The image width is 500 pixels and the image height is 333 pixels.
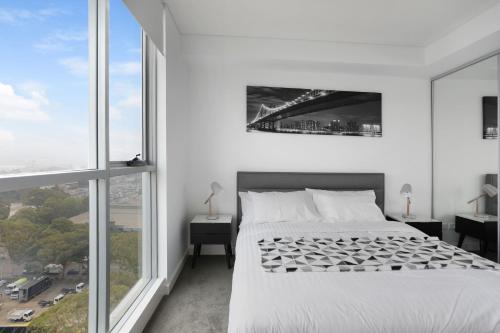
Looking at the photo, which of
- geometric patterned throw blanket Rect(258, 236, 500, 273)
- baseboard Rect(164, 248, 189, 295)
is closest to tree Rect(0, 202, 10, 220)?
geometric patterned throw blanket Rect(258, 236, 500, 273)

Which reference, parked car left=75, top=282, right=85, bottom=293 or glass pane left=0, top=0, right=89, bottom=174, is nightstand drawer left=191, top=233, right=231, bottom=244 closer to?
parked car left=75, top=282, right=85, bottom=293

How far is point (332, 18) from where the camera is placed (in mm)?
2582

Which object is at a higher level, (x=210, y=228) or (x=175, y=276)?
(x=210, y=228)

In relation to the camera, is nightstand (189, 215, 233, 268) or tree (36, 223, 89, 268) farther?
nightstand (189, 215, 233, 268)

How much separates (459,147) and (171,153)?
132 inches

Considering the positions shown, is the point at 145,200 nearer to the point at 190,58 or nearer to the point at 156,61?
the point at 156,61

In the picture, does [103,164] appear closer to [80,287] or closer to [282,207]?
[80,287]

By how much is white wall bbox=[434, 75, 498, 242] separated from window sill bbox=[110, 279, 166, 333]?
3437 millimetres

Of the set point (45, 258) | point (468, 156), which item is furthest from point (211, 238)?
point (468, 156)

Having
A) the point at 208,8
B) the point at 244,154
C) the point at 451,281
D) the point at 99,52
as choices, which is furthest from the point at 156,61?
the point at 451,281

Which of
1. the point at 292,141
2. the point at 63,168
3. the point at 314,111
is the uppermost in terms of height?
the point at 314,111

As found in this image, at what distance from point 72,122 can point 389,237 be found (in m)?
2.49

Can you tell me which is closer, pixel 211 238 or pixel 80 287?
pixel 80 287

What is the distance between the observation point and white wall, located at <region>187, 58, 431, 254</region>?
3.30m
